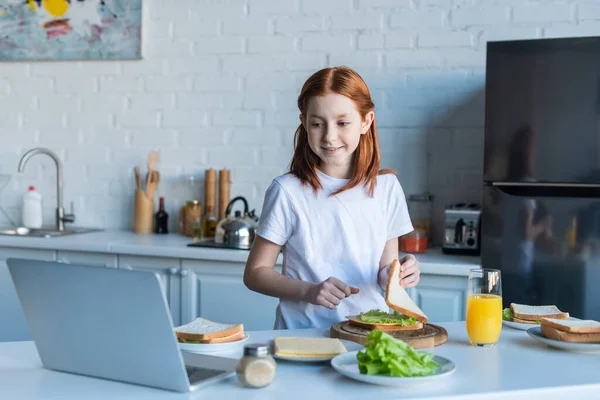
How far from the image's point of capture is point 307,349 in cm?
144

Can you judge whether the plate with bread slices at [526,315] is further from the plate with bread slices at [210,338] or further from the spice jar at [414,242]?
the spice jar at [414,242]

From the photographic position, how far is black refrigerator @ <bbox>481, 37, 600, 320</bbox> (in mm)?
2748

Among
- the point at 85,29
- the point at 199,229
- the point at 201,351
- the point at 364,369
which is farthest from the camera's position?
the point at 85,29

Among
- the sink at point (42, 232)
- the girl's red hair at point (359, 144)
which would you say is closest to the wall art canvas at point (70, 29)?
the sink at point (42, 232)

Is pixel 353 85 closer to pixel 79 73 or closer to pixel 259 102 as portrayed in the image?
pixel 259 102

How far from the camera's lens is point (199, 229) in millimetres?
3502

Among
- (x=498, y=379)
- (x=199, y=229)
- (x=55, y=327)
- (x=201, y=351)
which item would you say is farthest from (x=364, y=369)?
(x=199, y=229)

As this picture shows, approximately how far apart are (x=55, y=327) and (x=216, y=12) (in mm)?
2589

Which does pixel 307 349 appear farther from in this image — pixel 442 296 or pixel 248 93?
pixel 248 93

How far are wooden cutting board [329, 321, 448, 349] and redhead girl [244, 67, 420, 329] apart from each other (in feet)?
0.97

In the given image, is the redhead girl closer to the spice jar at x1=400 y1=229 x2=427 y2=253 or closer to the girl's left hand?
the girl's left hand

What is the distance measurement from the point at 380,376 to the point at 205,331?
1.43 feet

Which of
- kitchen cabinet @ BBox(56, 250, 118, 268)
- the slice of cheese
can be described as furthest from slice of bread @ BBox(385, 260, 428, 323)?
kitchen cabinet @ BBox(56, 250, 118, 268)

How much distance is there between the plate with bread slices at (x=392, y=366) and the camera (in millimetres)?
1277
